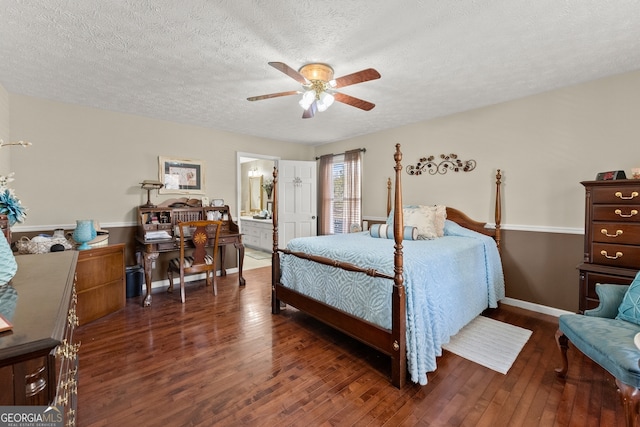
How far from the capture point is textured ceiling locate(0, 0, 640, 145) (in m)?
1.70

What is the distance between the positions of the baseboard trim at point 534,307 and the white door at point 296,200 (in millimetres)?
3318

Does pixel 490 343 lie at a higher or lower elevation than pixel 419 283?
lower

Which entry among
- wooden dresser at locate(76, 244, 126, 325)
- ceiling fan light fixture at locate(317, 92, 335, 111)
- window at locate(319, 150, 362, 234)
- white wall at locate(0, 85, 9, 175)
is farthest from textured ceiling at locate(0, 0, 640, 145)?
window at locate(319, 150, 362, 234)

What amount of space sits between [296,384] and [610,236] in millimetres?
2746

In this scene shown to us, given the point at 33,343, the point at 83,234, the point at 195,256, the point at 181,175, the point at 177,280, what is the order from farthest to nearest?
the point at 177,280 < the point at 181,175 < the point at 195,256 < the point at 83,234 < the point at 33,343

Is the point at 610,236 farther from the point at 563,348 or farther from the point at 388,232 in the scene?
the point at 388,232

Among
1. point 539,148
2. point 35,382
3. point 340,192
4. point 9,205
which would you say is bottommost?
point 35,382

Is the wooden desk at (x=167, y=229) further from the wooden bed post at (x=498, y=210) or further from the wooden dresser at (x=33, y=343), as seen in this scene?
the wooden bed post at (x=498, y=210)

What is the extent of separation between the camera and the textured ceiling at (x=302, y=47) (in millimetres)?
1700

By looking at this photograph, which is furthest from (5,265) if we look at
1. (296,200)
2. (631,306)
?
(296,200)

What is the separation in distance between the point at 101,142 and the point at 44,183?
0.77m

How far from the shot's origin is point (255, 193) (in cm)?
764

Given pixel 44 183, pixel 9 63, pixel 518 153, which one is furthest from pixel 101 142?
pixel 518 153

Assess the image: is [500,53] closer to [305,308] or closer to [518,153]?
[518,153]
